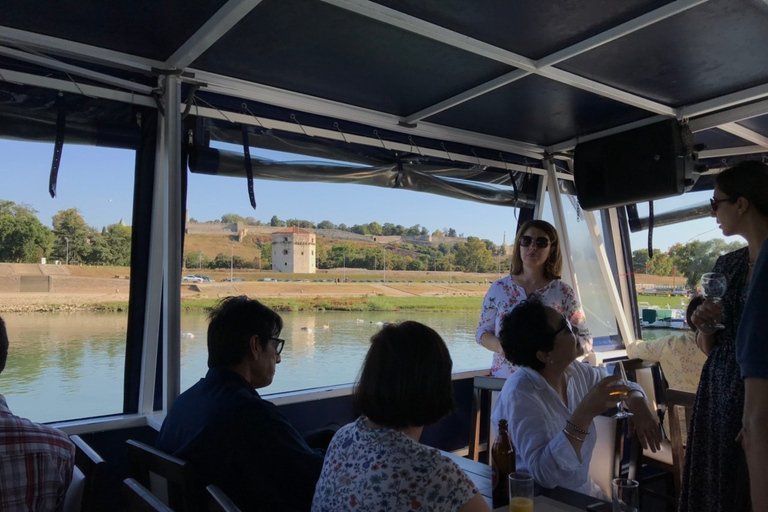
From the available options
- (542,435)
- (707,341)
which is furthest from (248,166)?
(707,341)

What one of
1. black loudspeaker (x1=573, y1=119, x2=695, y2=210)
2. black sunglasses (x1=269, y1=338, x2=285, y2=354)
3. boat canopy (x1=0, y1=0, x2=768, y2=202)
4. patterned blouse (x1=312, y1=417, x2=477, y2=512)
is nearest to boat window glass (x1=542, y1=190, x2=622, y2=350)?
black loudspeaker (x1=573, y1=119, x2=695, y2=210)

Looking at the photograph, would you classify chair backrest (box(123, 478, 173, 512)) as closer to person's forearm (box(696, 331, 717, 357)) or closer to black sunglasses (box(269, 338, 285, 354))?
black sunglasses (box(269, 338, 285, 354))

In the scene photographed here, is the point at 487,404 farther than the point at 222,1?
Yes

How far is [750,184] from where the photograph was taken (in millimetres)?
1613

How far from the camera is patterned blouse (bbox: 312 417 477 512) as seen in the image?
3.93ft

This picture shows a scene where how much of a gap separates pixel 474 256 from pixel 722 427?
287 cm

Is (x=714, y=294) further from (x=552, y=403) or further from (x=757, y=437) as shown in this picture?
(x=552, y=403)

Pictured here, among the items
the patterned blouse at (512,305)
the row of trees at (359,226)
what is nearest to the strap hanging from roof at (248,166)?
the row of trees at (359,226)

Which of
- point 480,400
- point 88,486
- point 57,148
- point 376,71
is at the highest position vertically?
point 376,71

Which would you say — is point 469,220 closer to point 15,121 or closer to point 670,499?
point 670,499

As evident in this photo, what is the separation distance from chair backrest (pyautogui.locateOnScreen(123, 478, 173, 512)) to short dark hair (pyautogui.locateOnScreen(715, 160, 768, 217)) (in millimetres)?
1705

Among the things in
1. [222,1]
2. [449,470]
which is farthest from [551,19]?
[449,470]

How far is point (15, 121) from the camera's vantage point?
244cm

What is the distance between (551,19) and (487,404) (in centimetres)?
203
